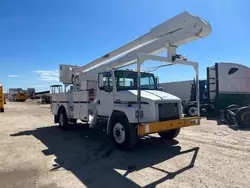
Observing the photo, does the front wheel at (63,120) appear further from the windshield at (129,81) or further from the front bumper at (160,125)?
the front bumper at (160,125)

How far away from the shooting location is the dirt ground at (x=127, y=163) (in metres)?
4.70

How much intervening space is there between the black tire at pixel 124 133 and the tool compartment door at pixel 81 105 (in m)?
2.16

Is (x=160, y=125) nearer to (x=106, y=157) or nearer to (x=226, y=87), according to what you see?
(x=106, y=157)

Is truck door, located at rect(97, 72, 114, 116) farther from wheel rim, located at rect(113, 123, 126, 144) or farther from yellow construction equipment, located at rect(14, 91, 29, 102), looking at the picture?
yellow construction equipment, located at rect(14, 91, 29, 102)

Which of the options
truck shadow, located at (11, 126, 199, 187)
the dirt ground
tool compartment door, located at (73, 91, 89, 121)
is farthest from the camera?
tool compartment door, located at (73, 91, 89, 121)

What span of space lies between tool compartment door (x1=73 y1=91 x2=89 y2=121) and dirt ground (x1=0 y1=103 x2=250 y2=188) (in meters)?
1.11

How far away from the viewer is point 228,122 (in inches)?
508

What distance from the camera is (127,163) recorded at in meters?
5.90

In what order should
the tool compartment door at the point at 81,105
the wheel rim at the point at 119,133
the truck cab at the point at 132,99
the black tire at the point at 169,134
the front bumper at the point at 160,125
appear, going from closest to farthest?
the front bumper at the point at 160,125 → the truck cab at the point at 132,99 → the wheel rim at the point at 119,133 → the black tire at the point at 169,134 → the tool compartment door at the point at 81,105

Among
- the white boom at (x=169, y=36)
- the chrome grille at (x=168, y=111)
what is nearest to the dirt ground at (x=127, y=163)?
the chrome grille at (x=168, y=111)

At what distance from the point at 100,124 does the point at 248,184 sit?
522cm

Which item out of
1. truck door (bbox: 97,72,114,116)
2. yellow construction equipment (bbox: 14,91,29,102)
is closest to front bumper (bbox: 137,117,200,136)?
truck door (bbox: 97,72,114,116)

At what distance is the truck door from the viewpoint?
26.0 ft

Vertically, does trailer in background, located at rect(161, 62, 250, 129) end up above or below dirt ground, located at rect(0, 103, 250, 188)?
above
